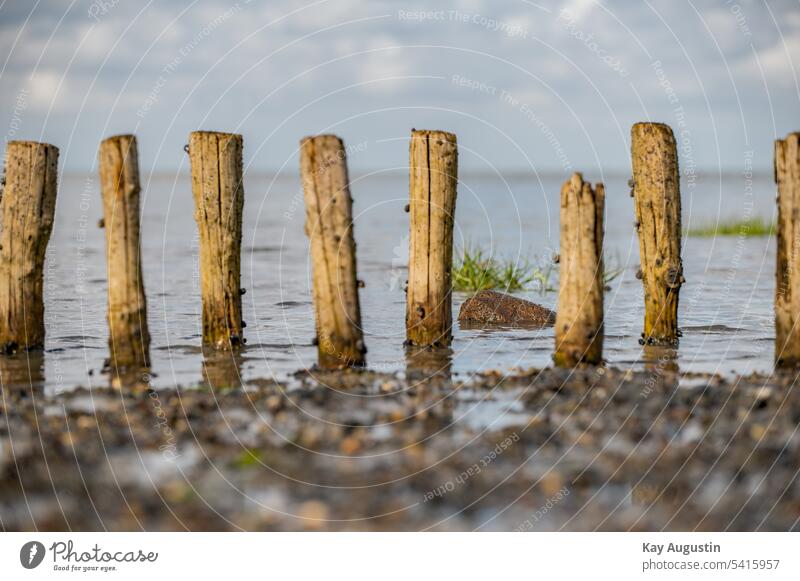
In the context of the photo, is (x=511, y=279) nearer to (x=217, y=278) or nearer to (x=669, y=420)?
(x=217, y=278)

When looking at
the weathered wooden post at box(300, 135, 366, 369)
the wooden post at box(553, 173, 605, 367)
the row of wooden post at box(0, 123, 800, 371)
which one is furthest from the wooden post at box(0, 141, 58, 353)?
the wooden post at box(553, 173, 605, 367)

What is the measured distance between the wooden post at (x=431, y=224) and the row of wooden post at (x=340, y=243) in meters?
Result: 0.01

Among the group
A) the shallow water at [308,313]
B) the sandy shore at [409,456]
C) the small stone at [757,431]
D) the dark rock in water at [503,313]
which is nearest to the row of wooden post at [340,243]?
the shallow water at [308,313]

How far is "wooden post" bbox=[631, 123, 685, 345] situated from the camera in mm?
12680

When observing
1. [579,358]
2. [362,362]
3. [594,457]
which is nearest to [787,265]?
[579,358]

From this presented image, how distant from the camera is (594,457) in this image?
8281 millimetres

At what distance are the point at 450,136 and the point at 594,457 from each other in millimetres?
5540

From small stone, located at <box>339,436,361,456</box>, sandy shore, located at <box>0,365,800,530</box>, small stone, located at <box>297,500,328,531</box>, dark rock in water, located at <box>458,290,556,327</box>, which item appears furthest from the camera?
dark rock in water, located at <box>458,290,556,327</box>

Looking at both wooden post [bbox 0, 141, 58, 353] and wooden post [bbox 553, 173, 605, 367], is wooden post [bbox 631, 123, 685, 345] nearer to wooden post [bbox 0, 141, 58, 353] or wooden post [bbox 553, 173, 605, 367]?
wooden post [bbox 553, 173, 605, 367]

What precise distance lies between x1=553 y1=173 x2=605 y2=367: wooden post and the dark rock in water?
5116mm

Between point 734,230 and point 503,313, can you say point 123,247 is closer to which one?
point 503,313

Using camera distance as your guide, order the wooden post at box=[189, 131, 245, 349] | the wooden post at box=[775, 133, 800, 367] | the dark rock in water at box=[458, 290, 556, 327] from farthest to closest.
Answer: the dark rock in water at box=[458, 290, 556, 327], the wooden post at box=[189, 131, 245, 349], the wooden post at box=[775, 133, 800, 367]
